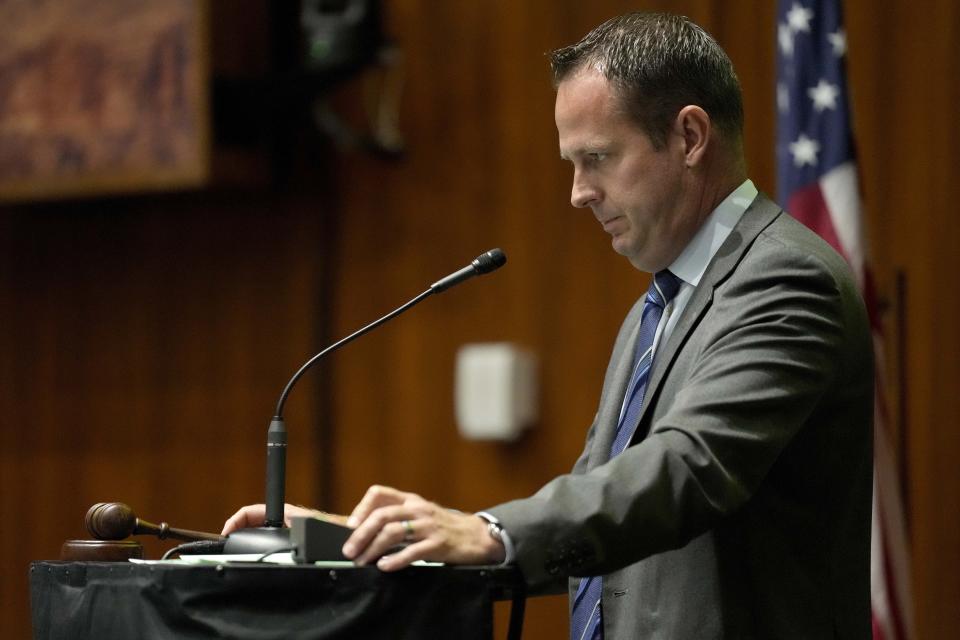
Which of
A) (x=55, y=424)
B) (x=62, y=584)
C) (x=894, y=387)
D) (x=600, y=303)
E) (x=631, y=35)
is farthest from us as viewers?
(x=55, y=424)

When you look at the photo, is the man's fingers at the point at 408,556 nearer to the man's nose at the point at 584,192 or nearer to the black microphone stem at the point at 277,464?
the black microphone stem at the point at 277,464

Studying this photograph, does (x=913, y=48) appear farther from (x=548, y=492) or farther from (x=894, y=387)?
(x=548, y=492)

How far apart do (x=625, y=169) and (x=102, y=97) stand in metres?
3.37

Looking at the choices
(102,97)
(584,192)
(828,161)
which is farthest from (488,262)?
(102,97)

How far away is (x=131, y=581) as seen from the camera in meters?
1.71

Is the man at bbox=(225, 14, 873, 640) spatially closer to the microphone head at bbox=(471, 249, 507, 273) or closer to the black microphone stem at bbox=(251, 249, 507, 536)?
the black microphone stem at bbox=(251, 249, 507, 536)

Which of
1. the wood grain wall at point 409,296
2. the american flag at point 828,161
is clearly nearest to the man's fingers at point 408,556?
the american flag at point 828,161

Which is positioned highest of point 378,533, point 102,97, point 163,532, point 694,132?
point 102,97

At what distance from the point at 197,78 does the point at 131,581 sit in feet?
11.4

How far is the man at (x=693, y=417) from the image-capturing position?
1692 mm

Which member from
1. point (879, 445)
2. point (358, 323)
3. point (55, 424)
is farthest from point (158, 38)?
point (879, 445)

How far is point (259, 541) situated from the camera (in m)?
2.00

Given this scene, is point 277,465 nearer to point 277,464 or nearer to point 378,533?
point 277,464

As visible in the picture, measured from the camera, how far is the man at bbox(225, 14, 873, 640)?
1.69 m
